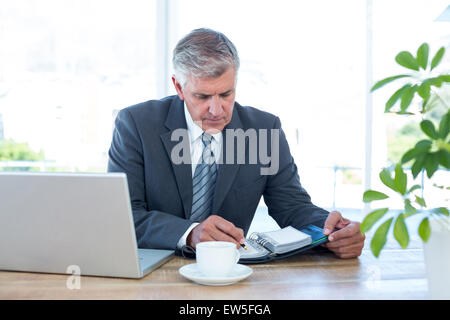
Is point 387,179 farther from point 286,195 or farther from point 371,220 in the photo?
point 286,195

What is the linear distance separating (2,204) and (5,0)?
341 cm

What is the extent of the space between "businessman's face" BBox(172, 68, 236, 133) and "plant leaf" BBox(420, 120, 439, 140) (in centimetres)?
99

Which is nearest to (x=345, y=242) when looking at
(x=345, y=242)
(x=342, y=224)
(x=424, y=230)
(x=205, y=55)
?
(x=345, y=242)

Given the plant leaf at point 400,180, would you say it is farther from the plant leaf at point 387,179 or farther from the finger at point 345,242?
the finger at point 345,242

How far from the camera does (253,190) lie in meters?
1.95

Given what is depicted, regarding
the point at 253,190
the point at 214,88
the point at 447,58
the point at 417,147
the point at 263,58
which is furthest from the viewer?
the point at 263,58

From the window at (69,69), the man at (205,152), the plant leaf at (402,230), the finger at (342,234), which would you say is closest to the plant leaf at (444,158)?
the plant leaf at (402,230)

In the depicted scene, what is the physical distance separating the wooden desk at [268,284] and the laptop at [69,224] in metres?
0.04

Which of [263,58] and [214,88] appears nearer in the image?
[214,88]

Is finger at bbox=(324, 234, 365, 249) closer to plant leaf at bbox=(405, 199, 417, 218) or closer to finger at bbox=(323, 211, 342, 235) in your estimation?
finger at bbox=(323, 211, 342, 235)

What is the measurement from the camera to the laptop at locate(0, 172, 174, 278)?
99cm

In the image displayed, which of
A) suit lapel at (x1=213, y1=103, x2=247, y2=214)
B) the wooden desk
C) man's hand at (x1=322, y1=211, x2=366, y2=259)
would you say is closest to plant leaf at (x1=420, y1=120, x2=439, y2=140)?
the wooden desk

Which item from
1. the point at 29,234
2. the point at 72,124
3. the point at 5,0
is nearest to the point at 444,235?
the point at 29,234
